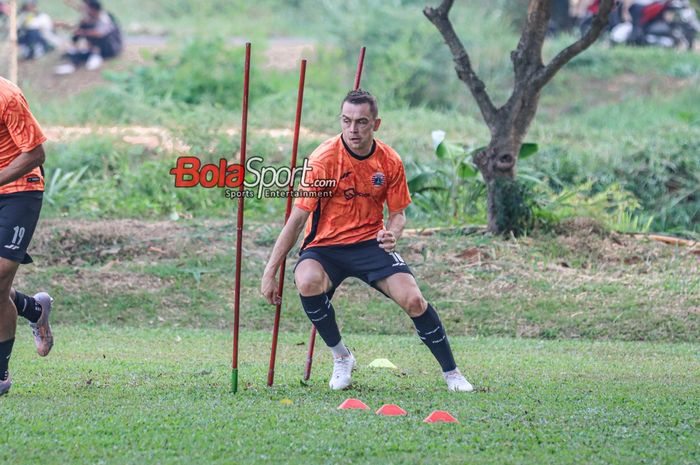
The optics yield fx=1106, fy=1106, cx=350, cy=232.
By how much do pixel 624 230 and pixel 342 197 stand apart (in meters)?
6.69

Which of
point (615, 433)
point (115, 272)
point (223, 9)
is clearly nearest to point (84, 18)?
point (223, 9)

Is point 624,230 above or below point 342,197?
below

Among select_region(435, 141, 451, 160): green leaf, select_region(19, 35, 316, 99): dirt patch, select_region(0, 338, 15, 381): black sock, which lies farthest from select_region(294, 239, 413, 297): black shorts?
select_region(19, 35, 316, 99): dirt patch

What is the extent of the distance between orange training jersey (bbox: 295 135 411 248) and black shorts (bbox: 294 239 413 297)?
5 centimetres

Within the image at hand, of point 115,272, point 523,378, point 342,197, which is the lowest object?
point 115,272

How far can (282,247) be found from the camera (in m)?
6.98

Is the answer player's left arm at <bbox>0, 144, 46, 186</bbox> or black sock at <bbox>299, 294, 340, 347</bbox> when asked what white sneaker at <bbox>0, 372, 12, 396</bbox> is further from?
black sock at <bbox>299, 294, 340, 347</bbox>

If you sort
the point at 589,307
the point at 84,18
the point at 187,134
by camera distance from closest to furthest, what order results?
the point at 589,307
the point at 187,134
the point at 84,18

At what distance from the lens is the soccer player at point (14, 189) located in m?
6.86

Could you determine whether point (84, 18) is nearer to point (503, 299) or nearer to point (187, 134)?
point (187, 134)

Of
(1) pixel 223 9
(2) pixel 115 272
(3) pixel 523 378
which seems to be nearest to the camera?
(3) pixel 523 378

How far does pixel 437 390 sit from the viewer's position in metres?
7.43

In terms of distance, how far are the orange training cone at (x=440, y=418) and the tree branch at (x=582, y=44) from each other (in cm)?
652

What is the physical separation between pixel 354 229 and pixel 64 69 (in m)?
17.2
